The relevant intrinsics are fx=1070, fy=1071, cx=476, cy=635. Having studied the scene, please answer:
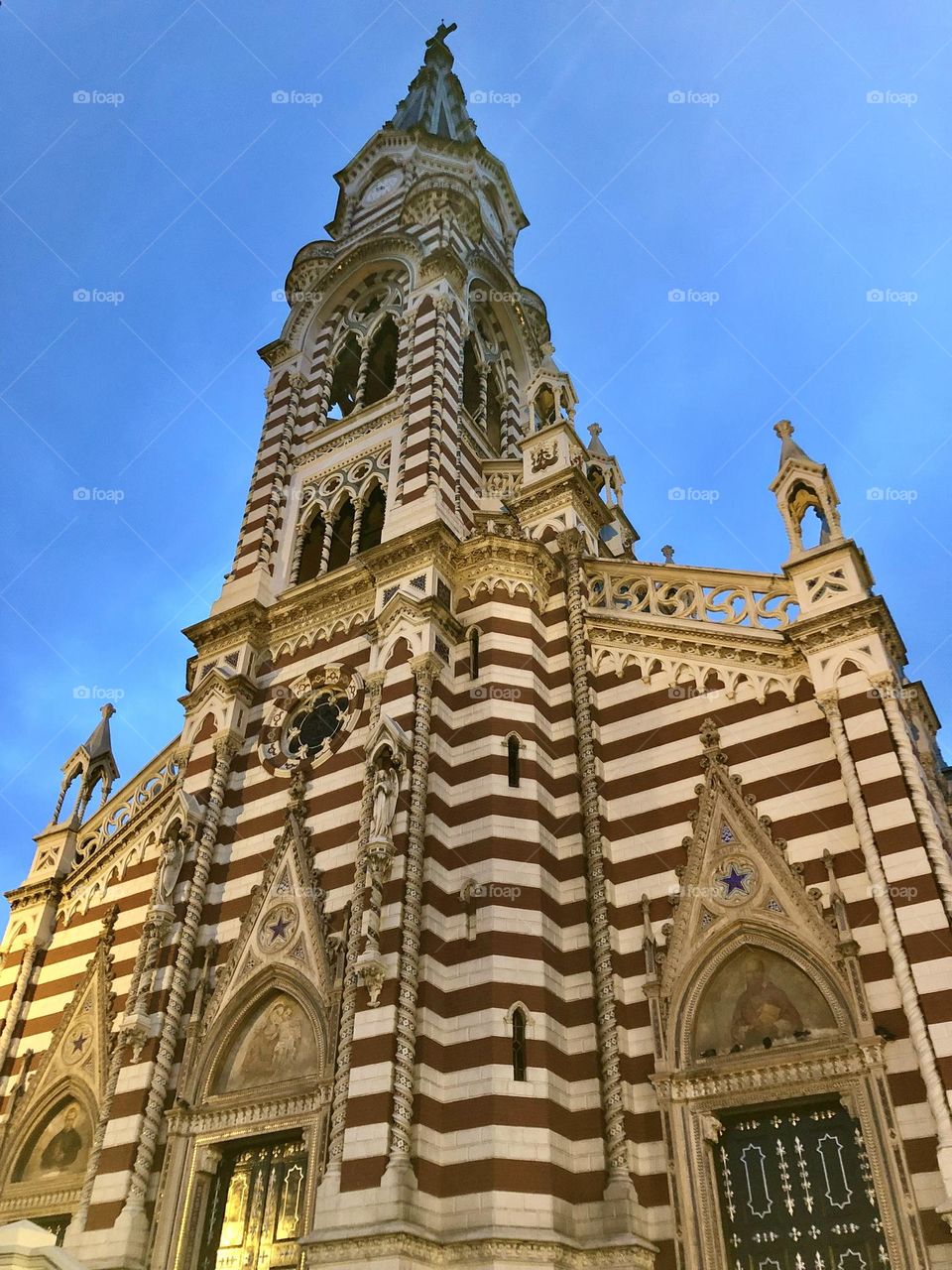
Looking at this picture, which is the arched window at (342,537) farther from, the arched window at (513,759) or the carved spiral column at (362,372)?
the arched window at (513,759)

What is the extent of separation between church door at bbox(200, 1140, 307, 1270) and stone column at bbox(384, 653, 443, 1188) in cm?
233

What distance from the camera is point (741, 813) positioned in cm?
1545

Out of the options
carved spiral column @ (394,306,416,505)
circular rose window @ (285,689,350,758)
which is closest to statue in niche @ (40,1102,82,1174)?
circular rose window @ (285,689,350,758)

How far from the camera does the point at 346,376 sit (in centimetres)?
2781

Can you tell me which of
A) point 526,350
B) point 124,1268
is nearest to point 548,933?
point 124,1268

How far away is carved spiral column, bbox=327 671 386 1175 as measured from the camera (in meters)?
13.9

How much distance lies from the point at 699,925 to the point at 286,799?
24.9ft

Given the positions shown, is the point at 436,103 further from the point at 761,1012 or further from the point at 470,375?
the point at 761,1012

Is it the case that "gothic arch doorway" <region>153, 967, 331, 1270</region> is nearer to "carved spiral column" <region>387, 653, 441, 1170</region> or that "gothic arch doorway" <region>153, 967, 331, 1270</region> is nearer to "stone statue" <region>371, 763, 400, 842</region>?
"carved spiral column" <region>387, 653, 441, 1170</region>

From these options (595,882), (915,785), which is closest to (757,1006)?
(595,882)

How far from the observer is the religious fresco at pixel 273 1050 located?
15688 millimetres

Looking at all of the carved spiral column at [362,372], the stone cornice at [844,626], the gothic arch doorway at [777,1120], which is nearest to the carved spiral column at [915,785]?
the stone cornice at [844,626]

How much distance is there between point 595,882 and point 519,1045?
2.61 meters

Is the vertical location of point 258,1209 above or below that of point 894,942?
below
